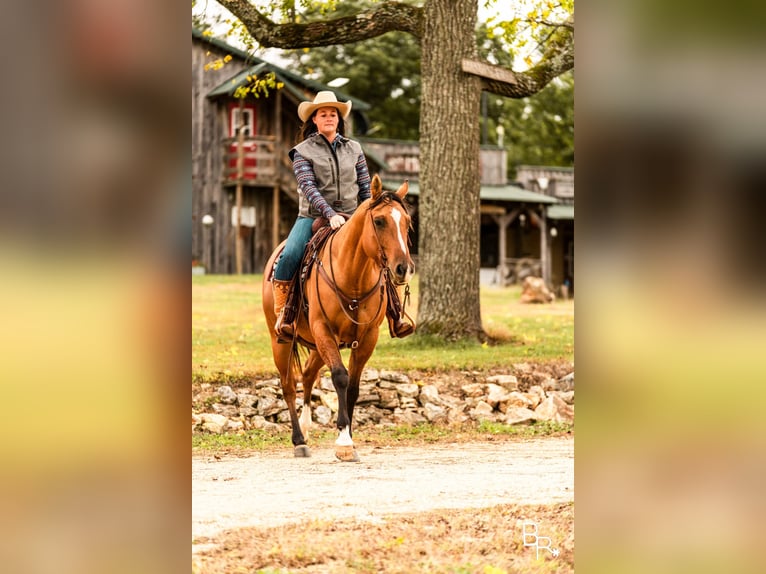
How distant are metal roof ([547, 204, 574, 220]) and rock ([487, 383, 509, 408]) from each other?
5911mm

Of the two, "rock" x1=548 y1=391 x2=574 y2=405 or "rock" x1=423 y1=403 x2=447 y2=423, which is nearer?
Result: "rock" x1=423 y1=403 x2=447 y2=423

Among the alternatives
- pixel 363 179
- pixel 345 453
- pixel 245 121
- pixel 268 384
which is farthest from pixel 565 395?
pixel 245 121

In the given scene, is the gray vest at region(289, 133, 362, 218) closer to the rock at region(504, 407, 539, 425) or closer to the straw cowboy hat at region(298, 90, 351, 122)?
the straw cowboy hat at region(298, 90, 351, 122)

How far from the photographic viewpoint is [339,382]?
20.9 feet

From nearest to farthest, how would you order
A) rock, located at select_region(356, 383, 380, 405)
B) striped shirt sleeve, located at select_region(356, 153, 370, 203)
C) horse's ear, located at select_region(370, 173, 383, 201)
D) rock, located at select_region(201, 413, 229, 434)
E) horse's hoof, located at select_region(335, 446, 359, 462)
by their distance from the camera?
horse's ear, located at select_region(370, 173, 383, 201), horse's hoof, located at select_region(335, 446, 359, 462), striped shirt sleeve, located at select_region(356, 153, 370, 203), rock, located at select_region(201, 413, 229, 434), rock, located at select_region(356, 383, 380, 405)

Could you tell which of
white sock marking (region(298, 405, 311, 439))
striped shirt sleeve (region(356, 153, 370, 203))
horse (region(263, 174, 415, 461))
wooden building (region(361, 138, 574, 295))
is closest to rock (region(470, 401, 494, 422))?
white sock marking (region(298, 405, 311, 439))

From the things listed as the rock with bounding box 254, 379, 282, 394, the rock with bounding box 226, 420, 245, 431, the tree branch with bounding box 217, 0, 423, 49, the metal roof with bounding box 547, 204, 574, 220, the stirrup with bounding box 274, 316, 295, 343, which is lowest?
the rock with bounding box 226, 420, 245, 431

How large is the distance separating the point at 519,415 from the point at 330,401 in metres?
1.86

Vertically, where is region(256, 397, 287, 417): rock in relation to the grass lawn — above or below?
below

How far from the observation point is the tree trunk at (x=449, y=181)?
381 inches

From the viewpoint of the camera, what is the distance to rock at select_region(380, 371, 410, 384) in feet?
30.4

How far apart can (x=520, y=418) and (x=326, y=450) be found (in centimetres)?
259
